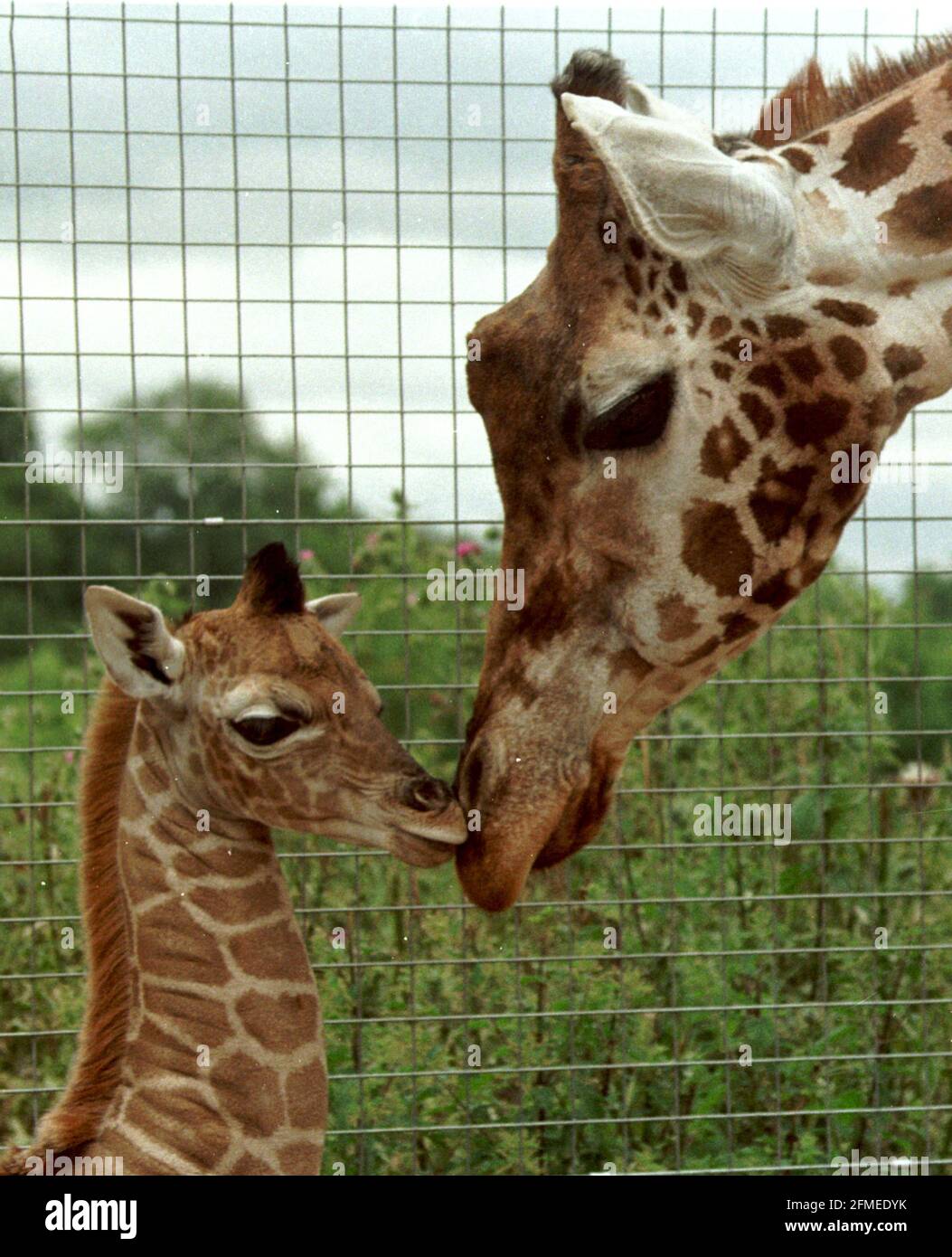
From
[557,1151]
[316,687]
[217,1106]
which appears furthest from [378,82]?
[557,1151]

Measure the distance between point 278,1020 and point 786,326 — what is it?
164 cm

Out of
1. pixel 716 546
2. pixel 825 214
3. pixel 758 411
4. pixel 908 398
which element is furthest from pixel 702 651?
pixel 825 214

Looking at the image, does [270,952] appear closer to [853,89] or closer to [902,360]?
[902,360]

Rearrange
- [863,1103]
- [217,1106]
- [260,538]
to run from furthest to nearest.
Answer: [260,538] → [863,1103] → [217,1106]

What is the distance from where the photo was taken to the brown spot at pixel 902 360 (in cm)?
256

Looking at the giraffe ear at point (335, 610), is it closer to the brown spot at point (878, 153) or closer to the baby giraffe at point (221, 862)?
the baby giraffe at point (221, 862)

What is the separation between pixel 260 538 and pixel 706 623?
3680 mm

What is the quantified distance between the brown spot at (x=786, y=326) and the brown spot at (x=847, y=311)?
1.5 inches

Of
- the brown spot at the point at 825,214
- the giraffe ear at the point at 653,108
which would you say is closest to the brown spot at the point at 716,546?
the brown spot at the point at 825,214

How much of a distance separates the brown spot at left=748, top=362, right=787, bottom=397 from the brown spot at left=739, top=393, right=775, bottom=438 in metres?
0.02

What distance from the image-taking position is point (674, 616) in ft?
8.84

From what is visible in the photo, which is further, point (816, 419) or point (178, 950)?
point (178, 950)
